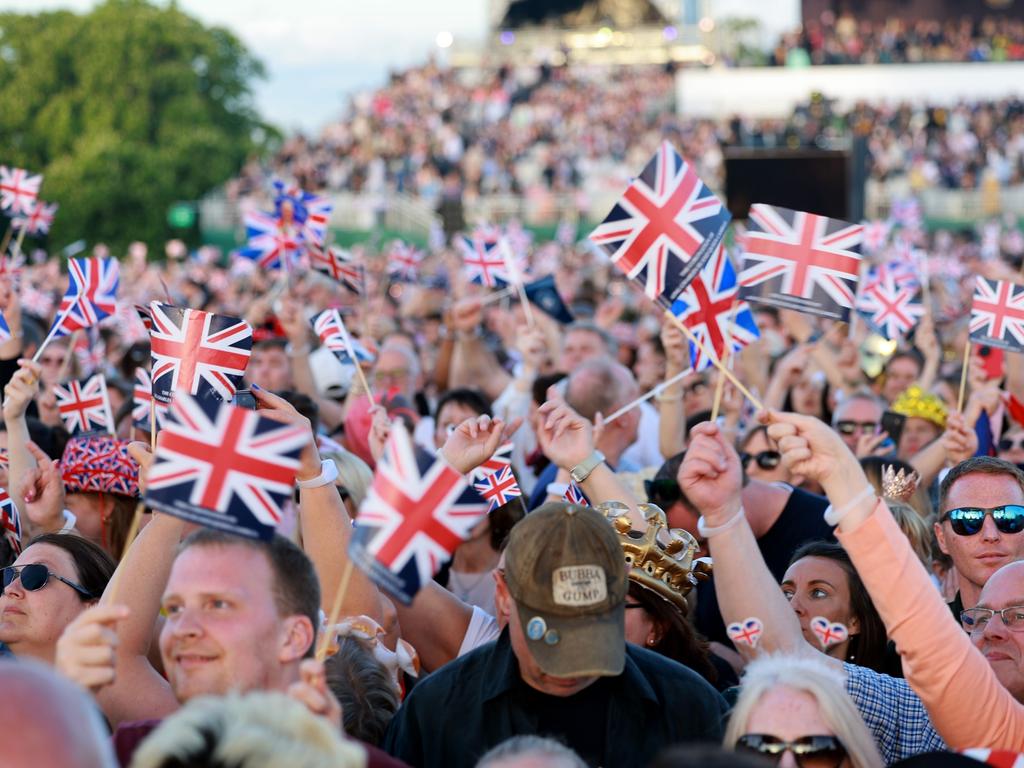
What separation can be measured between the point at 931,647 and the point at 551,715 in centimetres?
84

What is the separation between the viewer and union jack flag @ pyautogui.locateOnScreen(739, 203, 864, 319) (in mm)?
5918

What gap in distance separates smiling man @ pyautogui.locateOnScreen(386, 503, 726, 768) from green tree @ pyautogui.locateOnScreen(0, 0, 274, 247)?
125 feet

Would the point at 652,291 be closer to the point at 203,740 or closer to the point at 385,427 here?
the point at 385,427

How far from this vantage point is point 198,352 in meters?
5.07

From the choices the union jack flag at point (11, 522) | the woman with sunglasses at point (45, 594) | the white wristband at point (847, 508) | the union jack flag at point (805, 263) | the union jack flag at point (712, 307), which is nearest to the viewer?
the white wristband at point (847, 508)

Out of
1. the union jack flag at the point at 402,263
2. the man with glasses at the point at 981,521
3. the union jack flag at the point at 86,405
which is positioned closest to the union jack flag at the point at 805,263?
the man with glasses at the point at 981,521

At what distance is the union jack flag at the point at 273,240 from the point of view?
11.0m

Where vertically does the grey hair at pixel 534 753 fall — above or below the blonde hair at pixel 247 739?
below

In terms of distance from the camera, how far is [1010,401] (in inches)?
320

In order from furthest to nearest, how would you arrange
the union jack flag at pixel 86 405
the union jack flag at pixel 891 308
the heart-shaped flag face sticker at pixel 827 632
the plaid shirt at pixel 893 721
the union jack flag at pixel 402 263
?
1. the union jack flag at pixel 402 263
2. the union jack flag at pixel 891 308
3. the union jack flag at pixel 86 405
4. the heart-shaped flag face sticker at pixel 827 632
5. the plaid shirt at pixel 893 721

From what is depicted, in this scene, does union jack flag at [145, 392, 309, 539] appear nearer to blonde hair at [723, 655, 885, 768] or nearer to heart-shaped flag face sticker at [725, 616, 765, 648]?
blonde hair at [723, 655, 885, 768]

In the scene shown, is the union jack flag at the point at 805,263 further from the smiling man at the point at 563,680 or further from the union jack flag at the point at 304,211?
the union jack flag at the point at 304,211

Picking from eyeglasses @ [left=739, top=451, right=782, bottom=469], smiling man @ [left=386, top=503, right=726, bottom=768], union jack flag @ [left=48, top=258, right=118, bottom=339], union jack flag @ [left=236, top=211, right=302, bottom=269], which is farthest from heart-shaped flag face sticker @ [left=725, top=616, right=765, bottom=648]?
union jack flag @ [left=236, top=211, right=302, bottom=269]

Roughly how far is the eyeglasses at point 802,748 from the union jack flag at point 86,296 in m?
5.03
